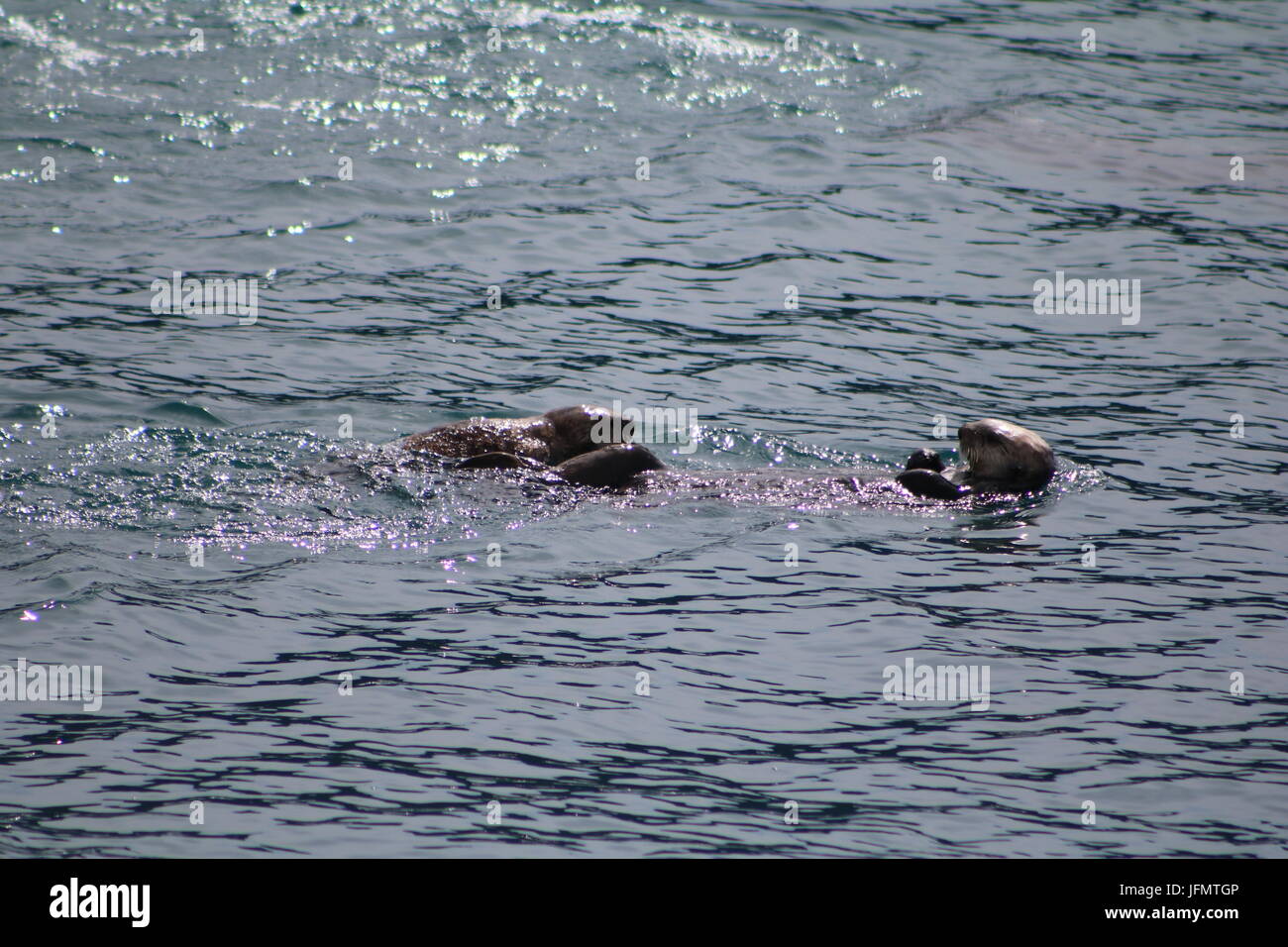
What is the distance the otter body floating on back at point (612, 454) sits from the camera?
22.7ft

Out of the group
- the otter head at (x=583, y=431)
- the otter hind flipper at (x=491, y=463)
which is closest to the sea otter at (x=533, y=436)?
the otter head at (x=583, y=431)

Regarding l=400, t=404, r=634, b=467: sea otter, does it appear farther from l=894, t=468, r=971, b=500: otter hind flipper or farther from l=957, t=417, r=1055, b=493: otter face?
l=957, t=417, r=1055, b=493: otter face

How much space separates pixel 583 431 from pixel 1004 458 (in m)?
2.16

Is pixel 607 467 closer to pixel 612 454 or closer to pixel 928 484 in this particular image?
pixel 612 454

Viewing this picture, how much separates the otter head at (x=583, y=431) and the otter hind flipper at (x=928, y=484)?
1.44 metres

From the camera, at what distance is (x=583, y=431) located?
727 centimetres

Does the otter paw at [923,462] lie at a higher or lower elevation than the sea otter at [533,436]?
lower

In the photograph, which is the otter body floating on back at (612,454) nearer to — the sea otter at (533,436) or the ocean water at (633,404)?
the sea otter at (533,436)

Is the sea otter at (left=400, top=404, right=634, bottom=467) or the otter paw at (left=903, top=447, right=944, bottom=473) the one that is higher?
the sea otter at (left=400, top=404, right=634, bottom=467)

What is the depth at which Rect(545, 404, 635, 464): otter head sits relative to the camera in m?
7.27

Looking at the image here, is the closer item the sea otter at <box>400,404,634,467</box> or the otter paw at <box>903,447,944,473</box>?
the sea otter at <box>400,404,634,467</box>

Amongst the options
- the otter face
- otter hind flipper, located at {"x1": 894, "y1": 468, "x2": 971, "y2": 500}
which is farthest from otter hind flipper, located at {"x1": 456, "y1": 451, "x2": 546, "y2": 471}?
the otter face

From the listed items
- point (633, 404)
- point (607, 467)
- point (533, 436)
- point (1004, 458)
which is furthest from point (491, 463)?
point (1004, 458)
